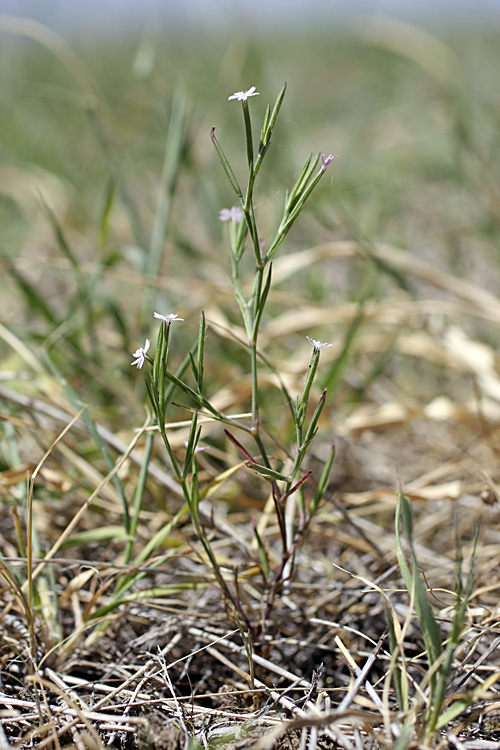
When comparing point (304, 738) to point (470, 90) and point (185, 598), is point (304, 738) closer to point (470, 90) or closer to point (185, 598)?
point (185, 598)

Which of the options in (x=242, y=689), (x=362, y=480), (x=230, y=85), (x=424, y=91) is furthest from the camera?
(x=424, y=91)

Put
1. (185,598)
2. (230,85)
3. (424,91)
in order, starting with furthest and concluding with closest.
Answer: (424,91) < (230,85) < (185,598)

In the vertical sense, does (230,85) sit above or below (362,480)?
above

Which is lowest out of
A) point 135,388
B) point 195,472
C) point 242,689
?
point 242,689

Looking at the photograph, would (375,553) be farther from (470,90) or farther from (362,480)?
(470,90)

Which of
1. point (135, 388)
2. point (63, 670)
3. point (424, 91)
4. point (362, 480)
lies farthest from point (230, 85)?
point (424, 91)

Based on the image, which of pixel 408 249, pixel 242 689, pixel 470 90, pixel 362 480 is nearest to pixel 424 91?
pixel 470 90

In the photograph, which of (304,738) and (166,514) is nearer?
(304,738)

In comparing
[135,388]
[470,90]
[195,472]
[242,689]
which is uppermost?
[470,90]

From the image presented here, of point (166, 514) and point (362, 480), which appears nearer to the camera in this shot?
point (166, 514)
